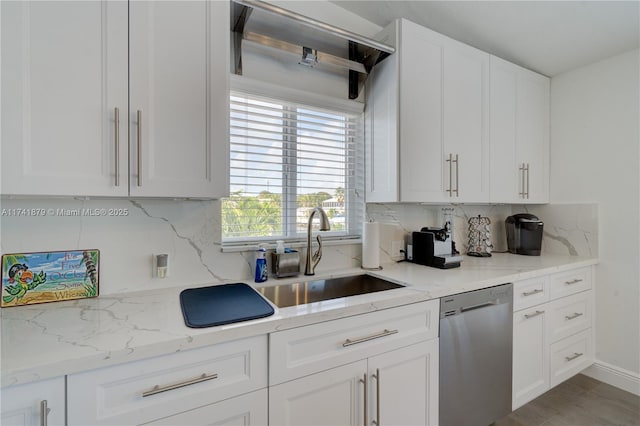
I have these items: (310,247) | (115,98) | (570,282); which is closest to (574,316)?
(570,282)

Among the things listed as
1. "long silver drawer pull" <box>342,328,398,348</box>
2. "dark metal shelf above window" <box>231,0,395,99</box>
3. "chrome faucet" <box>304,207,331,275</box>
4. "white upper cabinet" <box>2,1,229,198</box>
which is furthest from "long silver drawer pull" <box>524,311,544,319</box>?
"white upper cabinet" <box>2,1,229,198</box>

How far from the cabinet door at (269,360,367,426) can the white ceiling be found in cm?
203

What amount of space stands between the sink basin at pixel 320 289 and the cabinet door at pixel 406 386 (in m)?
0.35

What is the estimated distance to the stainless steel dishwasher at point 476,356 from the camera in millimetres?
1469

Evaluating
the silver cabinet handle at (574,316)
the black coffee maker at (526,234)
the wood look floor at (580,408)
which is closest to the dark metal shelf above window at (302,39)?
the black coffee maker at (526,234)

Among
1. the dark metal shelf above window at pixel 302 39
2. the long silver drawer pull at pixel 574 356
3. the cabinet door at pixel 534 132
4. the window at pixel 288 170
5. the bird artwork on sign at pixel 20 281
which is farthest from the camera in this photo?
the cabinet door at pixel 534 132

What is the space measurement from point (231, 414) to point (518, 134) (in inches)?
101

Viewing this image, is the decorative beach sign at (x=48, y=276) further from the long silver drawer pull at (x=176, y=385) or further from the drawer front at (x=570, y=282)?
the drawer front at (x=570, y=282)

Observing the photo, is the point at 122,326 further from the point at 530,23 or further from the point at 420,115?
the point at 530,23

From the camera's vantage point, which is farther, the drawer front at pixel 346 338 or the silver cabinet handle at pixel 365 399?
the silver cabinet handle at pixel 365 399

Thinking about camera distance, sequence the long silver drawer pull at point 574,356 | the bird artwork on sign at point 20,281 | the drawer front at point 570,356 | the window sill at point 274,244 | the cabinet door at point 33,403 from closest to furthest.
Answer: the cabinet door at point 33,403 < the bird artwork on sign at point 20,281 < the window sill at point 274,244 < the drawer front at point 570,356 < the long silver drawer pull at point 574,356

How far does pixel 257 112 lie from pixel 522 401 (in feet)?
7.67

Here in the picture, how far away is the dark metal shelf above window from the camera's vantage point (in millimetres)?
1453

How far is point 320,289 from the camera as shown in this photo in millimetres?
1651
